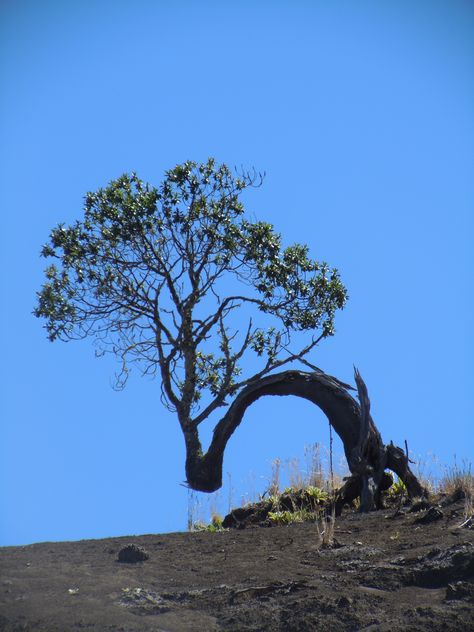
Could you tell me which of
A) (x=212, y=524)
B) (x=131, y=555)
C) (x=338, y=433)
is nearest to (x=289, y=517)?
(x=212, y=524)

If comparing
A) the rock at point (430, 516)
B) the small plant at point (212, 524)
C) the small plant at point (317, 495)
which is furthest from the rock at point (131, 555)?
the small plant at point (317, 495)

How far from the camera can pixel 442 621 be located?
22.8 feet

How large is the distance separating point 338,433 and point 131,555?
20.7 feet

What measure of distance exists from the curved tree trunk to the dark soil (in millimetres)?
3218

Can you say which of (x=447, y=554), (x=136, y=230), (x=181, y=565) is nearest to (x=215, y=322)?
(x=136, y=230)

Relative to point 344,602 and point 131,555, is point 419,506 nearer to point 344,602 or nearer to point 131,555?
point 131,555

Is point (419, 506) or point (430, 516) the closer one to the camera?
point (430, 516)

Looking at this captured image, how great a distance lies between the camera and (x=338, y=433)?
49.2 feet

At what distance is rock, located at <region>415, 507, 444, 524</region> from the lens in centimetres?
1099

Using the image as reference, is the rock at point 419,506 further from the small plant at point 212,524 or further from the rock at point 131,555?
the rock at point 131,555

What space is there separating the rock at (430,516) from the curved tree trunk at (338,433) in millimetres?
2395

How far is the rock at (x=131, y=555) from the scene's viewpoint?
30.9 ft

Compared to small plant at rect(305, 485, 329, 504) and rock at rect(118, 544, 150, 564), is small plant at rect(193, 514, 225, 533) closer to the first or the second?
small plant at rect(305, 485, 329, 504)

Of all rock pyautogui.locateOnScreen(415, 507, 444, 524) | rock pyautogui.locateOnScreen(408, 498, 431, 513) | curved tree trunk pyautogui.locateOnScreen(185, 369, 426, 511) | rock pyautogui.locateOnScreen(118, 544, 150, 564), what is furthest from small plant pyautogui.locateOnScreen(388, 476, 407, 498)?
rock pyautogui.locateOnScreen(118, 544, 150, 564)
